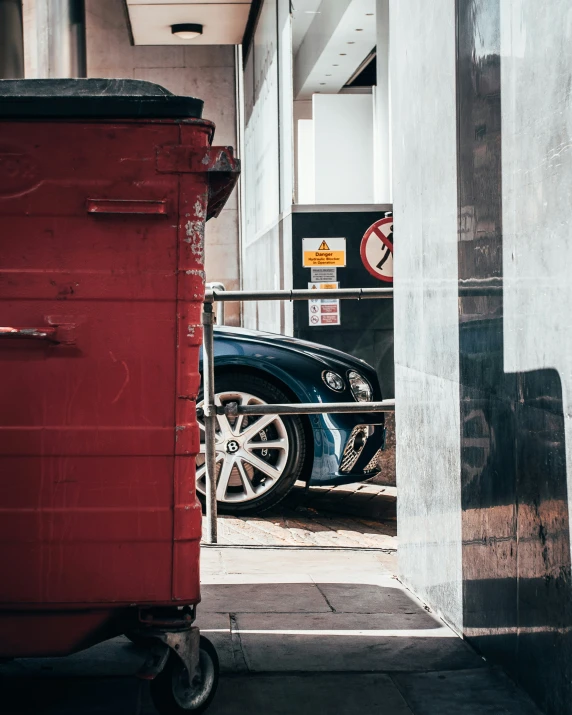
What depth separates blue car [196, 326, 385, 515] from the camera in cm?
625

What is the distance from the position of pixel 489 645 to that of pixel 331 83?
54.7 ft

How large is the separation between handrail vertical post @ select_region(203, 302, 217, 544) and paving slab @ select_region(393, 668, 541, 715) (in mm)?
2233

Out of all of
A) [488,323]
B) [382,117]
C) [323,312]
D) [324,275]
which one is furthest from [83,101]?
[382,117]

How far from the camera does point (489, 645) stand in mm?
3475

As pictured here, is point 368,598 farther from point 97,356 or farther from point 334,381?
point 334,381

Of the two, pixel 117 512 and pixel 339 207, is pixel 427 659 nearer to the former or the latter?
pixel 117 512

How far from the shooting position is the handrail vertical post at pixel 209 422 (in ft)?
17.8

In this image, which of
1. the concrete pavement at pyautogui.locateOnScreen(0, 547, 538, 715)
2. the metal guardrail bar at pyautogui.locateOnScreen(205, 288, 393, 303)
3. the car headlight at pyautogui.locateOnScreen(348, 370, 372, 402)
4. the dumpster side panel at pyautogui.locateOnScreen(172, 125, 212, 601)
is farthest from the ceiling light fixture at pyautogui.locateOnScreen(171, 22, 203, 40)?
the dumpster side panel at pyautogui.locateOnScreen(172, 125, 212, 601)

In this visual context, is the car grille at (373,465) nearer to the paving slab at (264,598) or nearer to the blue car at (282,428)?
the blue car at (282,428)

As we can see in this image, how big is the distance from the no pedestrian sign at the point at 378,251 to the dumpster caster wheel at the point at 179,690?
732 cm

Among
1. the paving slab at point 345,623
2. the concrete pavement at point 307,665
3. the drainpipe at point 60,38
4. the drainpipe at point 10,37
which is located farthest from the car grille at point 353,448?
the drainpipe at point 60,38

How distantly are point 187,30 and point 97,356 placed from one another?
51.9 feet

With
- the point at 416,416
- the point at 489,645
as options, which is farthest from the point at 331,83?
the point at 489,645

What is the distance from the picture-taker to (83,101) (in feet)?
9.50
